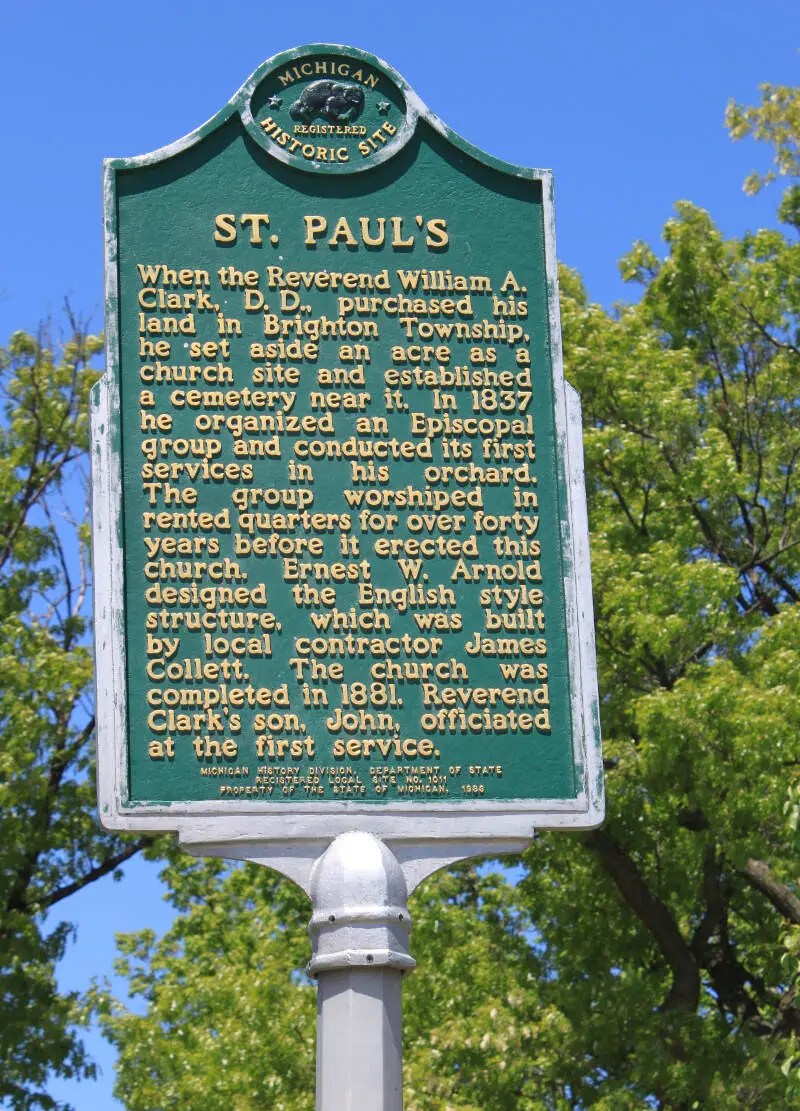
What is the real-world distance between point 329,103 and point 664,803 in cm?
1126

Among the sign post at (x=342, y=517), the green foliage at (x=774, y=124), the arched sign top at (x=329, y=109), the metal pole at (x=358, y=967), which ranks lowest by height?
the metal pole at (x=358, y=967)

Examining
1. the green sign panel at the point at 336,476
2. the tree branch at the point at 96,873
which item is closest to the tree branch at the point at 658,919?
the tree branch at the point at 96,873

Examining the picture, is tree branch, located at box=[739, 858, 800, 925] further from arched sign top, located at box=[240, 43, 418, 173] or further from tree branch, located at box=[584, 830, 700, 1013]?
arched sign top, located at box=[240, 43, 418, 173]

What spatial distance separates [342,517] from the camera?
33.7 feet

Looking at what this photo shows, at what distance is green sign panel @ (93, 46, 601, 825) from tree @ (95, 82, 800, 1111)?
26.5 ft

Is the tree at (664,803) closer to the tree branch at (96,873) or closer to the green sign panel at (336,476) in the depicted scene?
A: the tree branch at (96,873)

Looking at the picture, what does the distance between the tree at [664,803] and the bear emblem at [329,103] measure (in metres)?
8.83

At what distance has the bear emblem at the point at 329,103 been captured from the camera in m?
11.1

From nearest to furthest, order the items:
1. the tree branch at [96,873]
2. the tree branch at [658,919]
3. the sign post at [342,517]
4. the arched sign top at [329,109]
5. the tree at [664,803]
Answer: the sign post at [342,517] < the arched sign top at [329,109] < the tree at [664,803] < the tree branch at [658,919] < the tree branch at [96,873]

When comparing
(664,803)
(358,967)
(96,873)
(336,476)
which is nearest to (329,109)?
(336,476)

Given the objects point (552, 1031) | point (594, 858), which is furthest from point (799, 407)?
point (552, 1031)

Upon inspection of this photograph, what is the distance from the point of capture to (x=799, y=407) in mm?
23422

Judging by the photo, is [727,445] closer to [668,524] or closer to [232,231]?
[668,524]

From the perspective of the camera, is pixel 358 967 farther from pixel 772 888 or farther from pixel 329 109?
pixel 772 888
